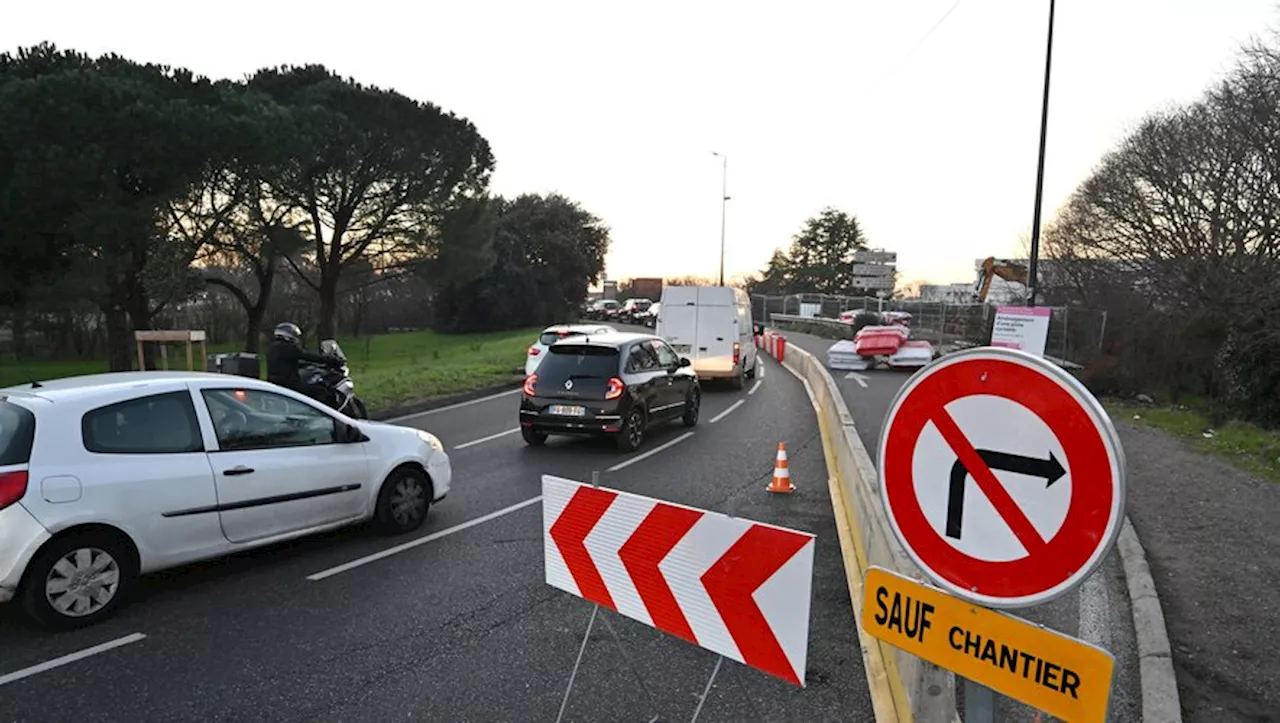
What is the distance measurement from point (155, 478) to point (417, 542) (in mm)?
2129

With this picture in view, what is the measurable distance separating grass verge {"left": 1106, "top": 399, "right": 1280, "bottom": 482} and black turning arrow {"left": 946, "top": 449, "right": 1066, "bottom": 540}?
1018 centimetres

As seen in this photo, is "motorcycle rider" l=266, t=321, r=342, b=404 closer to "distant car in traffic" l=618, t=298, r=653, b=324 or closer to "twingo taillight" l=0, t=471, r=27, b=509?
"twingo taillight" l=0, t=471, r=27, b=509

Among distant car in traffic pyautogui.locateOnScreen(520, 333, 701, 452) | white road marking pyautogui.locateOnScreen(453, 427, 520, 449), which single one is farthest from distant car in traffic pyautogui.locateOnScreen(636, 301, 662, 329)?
distant car in traffic pyautogui.locateOnScreen(520, 333, 701, 452)

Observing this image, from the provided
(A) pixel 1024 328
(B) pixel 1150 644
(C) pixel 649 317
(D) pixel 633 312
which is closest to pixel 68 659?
(B) pixel 1150 644

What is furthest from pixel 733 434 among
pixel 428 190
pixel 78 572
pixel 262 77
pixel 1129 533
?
pixel 262 77

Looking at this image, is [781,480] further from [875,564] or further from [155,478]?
[155,478]

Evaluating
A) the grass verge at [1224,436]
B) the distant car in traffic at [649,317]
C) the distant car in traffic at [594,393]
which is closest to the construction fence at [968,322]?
the grass verge at [1224,436]

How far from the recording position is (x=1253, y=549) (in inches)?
255

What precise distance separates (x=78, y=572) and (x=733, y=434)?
30.0 ft

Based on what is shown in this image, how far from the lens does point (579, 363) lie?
36.3ft

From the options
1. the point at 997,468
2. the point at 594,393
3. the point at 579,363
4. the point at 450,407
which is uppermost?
the point at 997,468

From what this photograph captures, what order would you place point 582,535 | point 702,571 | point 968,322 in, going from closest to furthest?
point 702,571
point 582,535
point 968,322

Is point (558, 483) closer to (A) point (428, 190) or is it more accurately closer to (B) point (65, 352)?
(A) point (428, 190)

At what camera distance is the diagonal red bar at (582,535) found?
3414 millimetres
